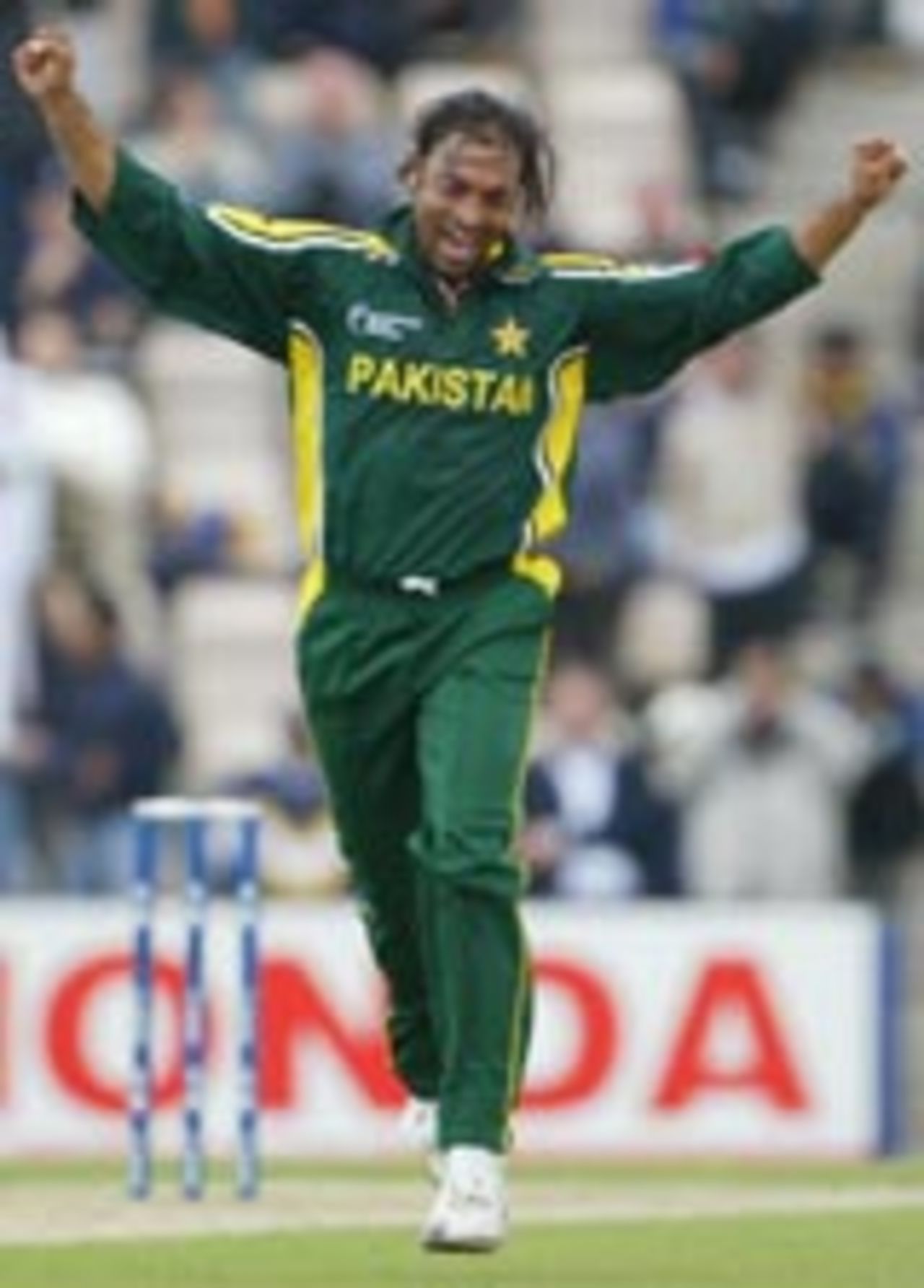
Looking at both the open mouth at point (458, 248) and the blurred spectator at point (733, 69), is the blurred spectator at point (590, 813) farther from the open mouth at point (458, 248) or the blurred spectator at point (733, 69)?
the open mouth at point (458, 248)

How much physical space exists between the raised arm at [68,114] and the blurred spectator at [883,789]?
823 centimetres

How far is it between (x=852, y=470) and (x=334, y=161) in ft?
6.38

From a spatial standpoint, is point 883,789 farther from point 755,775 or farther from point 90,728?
point 90,728

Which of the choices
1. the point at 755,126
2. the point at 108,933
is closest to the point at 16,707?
the point at 108,933

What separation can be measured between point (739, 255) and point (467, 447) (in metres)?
0.59

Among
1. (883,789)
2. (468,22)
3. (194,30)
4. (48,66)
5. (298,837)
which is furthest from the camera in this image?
(468,22)

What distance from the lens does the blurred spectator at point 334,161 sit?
66.7ft

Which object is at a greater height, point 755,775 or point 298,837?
point 755,775

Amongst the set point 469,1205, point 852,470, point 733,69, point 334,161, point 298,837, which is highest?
point 733,69

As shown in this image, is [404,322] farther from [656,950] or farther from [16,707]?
[16,707]

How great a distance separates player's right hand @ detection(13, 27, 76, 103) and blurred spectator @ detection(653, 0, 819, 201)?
10713 mm

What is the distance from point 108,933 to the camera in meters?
17.2

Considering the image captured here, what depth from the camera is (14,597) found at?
18.9m

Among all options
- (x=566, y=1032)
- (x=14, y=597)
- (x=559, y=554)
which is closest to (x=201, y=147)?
(x=559, y=554)
